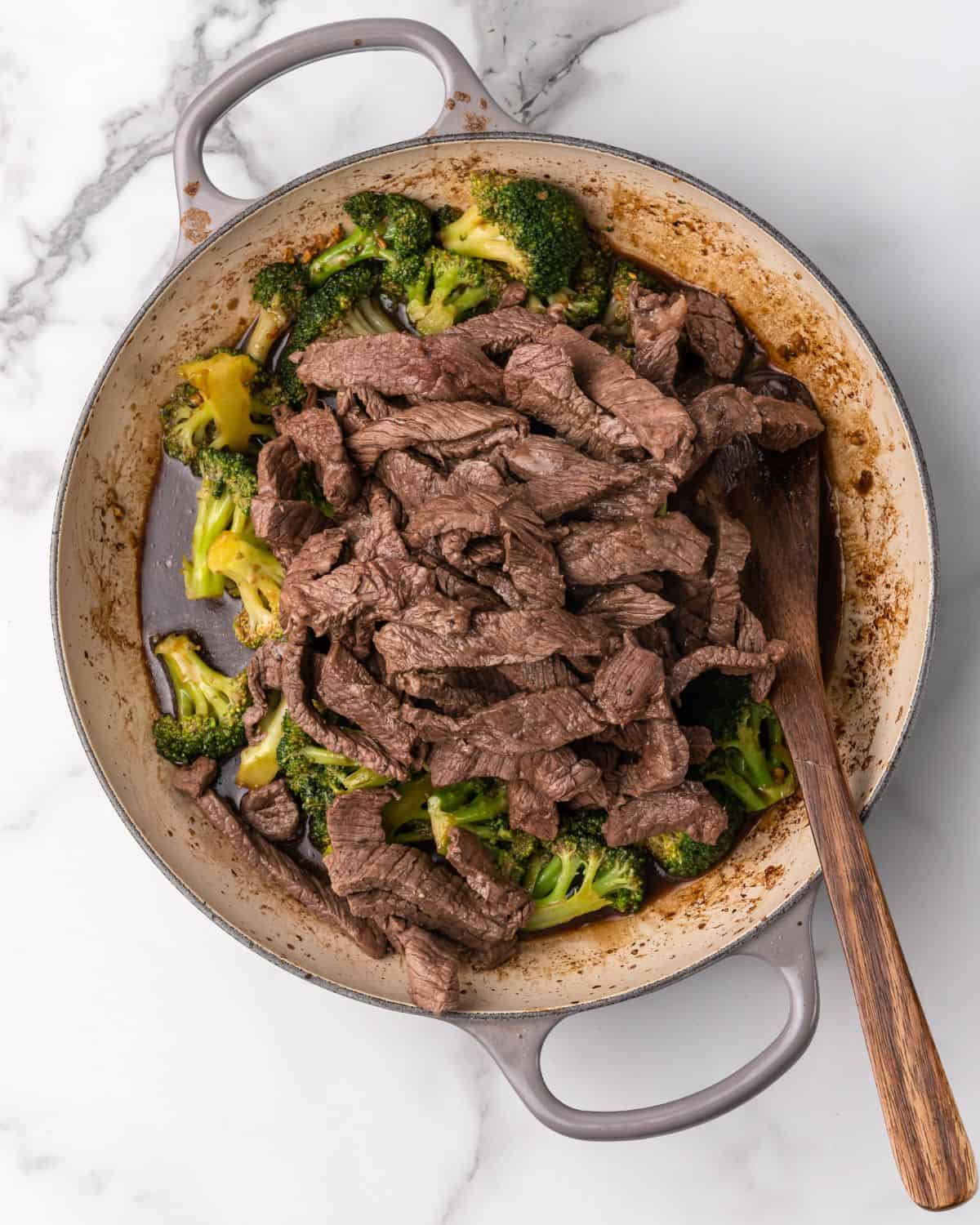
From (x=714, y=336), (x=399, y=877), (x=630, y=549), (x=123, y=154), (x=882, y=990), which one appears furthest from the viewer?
(x=123, y=154)

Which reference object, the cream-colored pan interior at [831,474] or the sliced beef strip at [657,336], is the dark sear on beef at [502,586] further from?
the cream-colored pan interior at [831,474]

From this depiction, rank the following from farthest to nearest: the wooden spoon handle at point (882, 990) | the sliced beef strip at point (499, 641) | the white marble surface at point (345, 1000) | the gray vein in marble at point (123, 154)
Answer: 1. the gray vein in marble at point (123, 154)
2. the white marble surface at point (345, 1000)
3. the sliced beef strip at point (499, 641)
4. the wooden spoon handle at point (882, 990)

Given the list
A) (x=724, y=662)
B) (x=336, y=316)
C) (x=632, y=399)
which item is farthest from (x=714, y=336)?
(x=336, y=316)

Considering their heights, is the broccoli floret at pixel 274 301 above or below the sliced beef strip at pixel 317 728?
above

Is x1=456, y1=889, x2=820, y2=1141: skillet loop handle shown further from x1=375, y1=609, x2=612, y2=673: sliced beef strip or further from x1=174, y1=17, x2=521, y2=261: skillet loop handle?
x1=174, y1=17, x2=521, y2=261: skillet loop handle

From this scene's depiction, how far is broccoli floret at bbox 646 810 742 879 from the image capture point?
11.0 ft

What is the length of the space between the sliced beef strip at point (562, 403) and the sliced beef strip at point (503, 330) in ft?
0.42

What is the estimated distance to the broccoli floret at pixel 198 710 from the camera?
3486 millimetres

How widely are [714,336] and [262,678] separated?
6.01 feet

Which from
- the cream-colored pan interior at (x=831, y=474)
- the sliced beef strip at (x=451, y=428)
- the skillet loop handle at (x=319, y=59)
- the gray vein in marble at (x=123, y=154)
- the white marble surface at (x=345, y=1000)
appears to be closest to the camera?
→ the sliced beef strip at (x=451, y=428)

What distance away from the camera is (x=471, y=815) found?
132 inches

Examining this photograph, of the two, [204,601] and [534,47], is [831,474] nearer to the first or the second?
[534,47]

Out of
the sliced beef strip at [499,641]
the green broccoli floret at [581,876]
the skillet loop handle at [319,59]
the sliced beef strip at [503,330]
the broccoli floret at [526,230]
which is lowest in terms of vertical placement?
the green broccoli floret at [581,876]

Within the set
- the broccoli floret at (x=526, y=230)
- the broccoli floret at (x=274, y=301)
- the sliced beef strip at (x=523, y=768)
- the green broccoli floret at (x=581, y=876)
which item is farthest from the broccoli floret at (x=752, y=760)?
the broccoli floret at (x=274, y=301)
